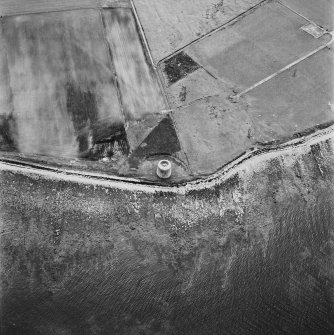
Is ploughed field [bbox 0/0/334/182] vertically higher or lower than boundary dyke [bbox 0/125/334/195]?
higher

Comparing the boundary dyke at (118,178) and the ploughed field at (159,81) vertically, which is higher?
the ploughed field at (159,81)

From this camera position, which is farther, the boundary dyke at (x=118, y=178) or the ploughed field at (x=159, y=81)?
the ploughed field at (x=159, y=81)

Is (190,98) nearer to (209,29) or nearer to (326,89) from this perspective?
(209,29)

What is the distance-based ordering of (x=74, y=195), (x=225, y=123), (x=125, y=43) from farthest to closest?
(x=125, y=43) → (x=225, y=123) → (x=74, y=195)

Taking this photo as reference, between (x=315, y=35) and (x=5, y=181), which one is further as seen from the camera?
(x=315, y=35)

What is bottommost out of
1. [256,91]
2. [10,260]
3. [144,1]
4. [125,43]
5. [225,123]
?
[10,260]

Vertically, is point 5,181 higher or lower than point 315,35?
lower

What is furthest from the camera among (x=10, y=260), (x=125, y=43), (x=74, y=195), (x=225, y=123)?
(x=125, y=43)

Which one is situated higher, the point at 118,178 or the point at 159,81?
the point at 159,81

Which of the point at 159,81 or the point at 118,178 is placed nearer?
the point at 118,178

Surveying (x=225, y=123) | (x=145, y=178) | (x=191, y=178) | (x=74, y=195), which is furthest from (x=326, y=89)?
(x=74, y=195)

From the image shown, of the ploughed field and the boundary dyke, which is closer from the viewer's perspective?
the boundary dyke
